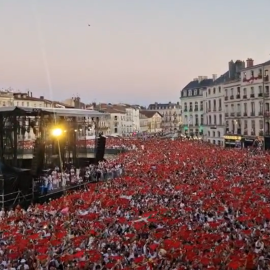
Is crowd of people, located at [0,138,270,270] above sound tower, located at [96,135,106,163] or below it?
below

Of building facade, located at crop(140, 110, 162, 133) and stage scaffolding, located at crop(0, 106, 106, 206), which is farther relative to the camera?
building facade, located at crop(140, 110, 162, 133)

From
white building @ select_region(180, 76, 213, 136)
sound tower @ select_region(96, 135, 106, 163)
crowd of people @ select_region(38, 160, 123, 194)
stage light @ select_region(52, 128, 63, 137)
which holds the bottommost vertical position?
crowd of people @ select_region(38, 160, 123, 194)

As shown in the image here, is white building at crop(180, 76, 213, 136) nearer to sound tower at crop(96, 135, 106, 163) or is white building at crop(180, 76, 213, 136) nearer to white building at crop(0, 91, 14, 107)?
white building at crop(0, 91, 14, 107)

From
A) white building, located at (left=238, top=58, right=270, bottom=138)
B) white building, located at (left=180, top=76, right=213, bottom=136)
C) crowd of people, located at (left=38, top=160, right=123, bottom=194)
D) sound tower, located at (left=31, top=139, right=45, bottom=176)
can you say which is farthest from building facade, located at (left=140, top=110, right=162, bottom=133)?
sound tower, located at (left=31, top=139, right=45, bottom=176)

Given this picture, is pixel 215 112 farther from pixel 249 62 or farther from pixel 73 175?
pixel 73 175

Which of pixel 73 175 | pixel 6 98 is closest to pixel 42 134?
pixel 73 175

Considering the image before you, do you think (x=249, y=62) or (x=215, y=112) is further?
(x=215, y=112)

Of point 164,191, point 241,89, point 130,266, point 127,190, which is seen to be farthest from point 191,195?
point 241,89

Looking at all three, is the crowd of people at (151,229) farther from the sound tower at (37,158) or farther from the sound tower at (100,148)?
the sound tower at (100,148)
